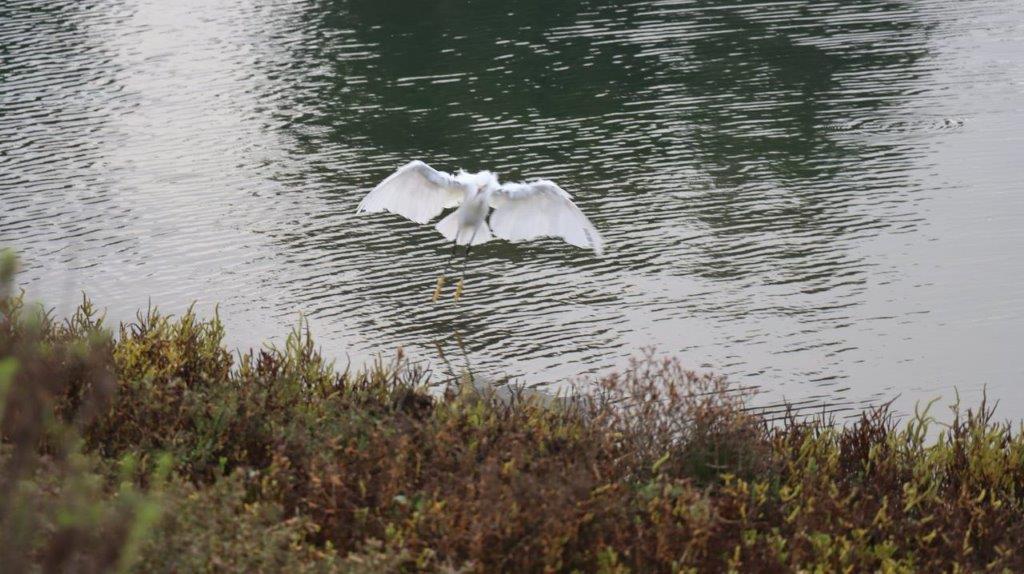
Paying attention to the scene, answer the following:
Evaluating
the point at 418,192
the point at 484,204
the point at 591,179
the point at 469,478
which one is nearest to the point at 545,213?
the point at 484,204

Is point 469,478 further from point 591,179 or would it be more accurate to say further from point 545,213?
point 591,179

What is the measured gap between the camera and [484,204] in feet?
37.9

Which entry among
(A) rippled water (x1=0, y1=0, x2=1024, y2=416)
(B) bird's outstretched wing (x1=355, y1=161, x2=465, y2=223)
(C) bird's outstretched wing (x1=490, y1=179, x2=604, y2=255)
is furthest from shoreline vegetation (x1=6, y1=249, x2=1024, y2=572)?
(A) rippled water (x1=0, y1=0, x2=1024, y2=416)

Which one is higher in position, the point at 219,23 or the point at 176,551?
the point at 219,23

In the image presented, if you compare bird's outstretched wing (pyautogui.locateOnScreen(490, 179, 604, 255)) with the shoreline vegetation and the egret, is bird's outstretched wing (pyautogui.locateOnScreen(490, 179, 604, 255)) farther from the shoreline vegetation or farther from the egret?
the shoreline vegetation

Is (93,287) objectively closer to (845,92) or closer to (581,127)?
(581,127)

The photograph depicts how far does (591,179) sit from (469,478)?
507 inches

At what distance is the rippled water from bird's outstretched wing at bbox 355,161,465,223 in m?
1.79

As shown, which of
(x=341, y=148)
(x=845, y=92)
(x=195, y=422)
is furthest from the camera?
(x=845, y=92)

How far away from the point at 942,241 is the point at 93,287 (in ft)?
35.4

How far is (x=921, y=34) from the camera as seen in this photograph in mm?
29672

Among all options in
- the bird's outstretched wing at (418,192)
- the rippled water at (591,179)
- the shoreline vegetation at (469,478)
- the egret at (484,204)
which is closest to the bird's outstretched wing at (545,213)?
the egret at (484,204)

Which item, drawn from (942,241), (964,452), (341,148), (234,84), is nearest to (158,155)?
(341,148)

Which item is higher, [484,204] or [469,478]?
[484,204]
